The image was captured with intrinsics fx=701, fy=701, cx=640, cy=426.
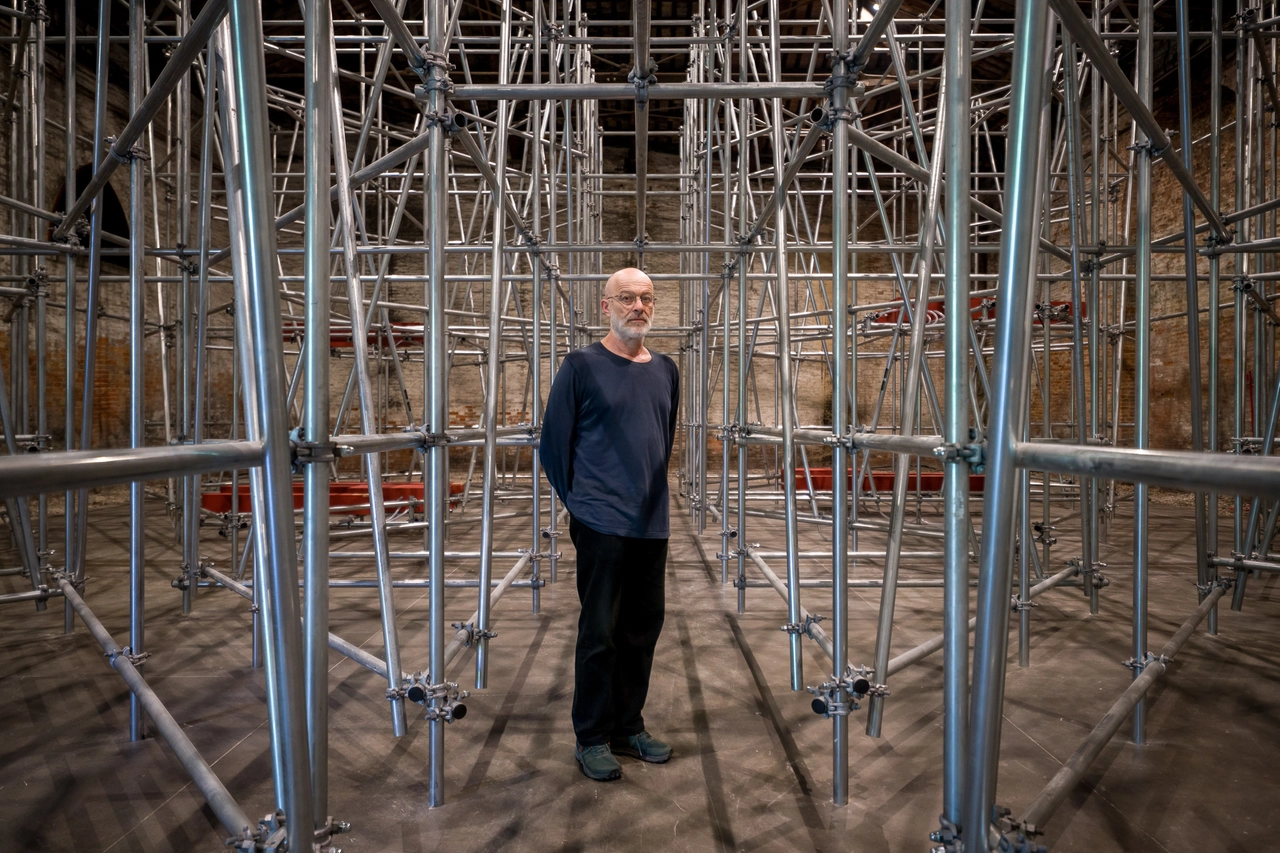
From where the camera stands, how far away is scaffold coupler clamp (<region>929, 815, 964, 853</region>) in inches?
54.3

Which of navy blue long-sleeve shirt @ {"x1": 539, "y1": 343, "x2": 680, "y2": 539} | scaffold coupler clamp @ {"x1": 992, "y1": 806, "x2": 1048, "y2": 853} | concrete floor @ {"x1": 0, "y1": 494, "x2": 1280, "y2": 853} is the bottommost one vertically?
concrete floor @ {"x1": 0, "y1": 494, "x2": 1280, "y2": 853}

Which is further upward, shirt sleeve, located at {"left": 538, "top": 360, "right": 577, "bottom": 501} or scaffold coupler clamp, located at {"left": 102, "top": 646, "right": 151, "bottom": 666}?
shirt sleeve, located at {"left": 538, "top": 360, "right": 577, "bottom": 501}

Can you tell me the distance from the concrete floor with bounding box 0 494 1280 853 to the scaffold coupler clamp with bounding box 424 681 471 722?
0.29 m

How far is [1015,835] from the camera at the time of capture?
129cm

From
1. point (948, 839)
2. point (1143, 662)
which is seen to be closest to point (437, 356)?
point (948, 839)

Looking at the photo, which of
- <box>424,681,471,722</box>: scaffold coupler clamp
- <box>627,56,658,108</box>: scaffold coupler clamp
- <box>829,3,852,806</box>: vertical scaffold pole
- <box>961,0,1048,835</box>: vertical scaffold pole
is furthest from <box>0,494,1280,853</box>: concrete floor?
<box>627,56,658,108</box>: scaffold coupler clamp

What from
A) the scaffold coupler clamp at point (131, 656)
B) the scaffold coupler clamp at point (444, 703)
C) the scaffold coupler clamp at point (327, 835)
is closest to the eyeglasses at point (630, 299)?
the scaffold coupler clamp at point (444, 703)

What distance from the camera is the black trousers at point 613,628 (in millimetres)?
2496

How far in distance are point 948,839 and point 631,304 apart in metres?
1.91

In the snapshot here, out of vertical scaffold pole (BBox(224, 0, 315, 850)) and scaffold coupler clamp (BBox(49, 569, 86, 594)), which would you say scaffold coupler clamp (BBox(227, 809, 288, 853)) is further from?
scaffold coupler clamp (BBox(49, 569, 86, 594))

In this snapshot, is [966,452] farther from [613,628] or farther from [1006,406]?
[613,628]

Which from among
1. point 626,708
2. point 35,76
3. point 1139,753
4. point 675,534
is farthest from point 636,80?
point 675,534

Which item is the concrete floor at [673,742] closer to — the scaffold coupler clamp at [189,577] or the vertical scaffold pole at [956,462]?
the scaffold coupler clamp at [189,577]

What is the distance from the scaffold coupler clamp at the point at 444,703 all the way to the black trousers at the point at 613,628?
1.38 ft
